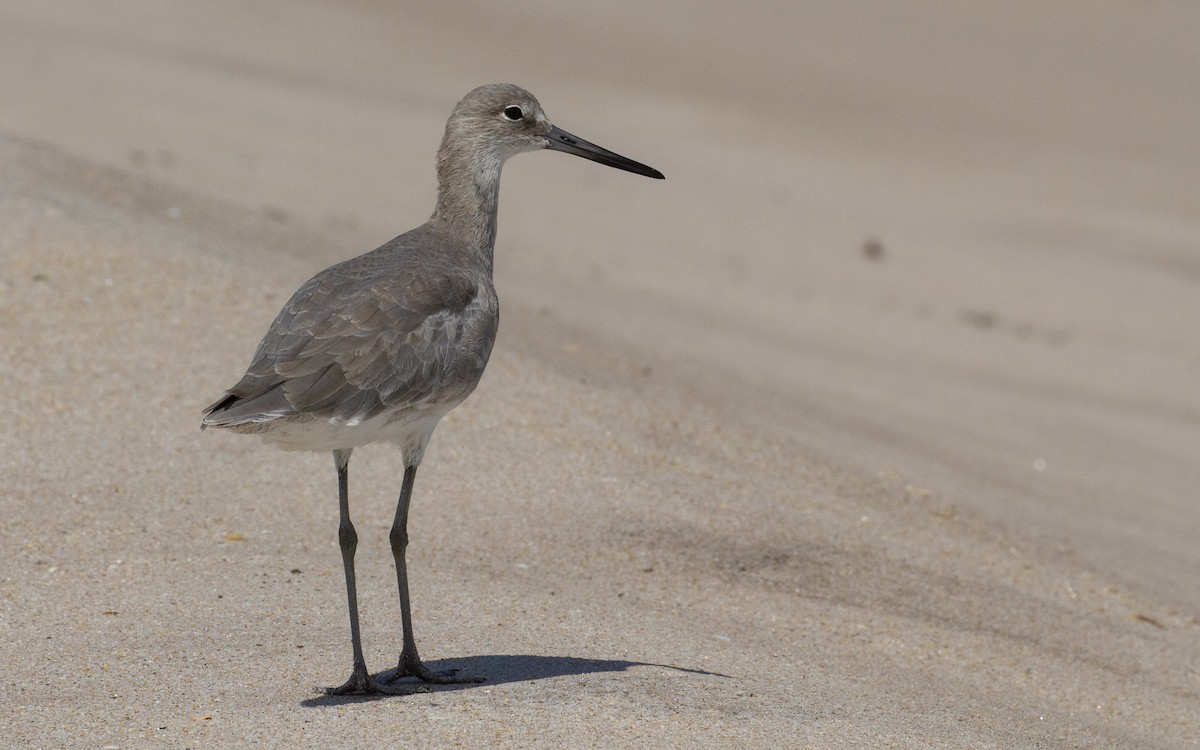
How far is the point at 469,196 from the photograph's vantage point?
700 cm

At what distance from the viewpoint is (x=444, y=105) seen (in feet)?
73.6

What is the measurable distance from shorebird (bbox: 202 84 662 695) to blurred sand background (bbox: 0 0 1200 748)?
0.70 meters

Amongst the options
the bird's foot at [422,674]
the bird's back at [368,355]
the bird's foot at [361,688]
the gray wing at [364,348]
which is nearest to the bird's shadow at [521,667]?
the bird's foot at [422,674]

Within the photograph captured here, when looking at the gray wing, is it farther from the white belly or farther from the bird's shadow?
the bird's shadow

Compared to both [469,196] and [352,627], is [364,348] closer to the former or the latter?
[352,627]

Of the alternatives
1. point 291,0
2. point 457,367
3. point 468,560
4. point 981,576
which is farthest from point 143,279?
point 291,0

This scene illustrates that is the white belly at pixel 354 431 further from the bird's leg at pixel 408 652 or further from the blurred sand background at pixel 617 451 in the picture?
the blurred sand background at pixel 617 451

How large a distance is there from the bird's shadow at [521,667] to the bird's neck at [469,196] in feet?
5.91

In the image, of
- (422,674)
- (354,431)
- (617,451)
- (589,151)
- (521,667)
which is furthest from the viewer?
(617,451)

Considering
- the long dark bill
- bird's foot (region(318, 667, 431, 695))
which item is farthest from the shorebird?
the long dark bill

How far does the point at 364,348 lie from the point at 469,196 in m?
1.38

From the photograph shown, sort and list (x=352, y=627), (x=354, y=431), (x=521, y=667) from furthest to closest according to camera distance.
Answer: (x=521, y=667) → (x=352, y=627) → (x=354, y=431)

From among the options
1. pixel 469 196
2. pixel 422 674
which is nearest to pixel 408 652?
pixel 422 674

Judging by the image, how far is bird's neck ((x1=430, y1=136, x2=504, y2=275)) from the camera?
22.7 ft
